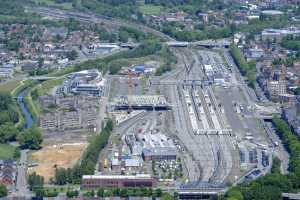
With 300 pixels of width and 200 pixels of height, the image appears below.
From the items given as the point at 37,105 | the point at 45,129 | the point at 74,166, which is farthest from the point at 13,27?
the point at 74,166

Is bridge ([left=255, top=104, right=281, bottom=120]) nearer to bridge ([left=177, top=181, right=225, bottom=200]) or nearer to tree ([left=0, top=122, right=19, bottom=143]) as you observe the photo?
bridge ([left=177, top=181, right=225, bottom=200])

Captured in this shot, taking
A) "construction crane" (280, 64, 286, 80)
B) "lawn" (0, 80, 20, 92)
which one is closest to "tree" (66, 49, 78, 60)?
"lawn" (0, 80, 20, 92)

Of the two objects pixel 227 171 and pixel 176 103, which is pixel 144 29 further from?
pixel 227 171

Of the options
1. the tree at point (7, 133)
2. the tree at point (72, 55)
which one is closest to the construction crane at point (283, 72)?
the tree at point (72, 55)

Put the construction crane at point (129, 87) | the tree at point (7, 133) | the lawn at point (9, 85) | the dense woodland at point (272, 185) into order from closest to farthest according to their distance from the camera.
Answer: the dense woodland at point (272, 185)
the tree at point (7, 133)
the construction crane at point (129, 87)
the lawn at point (9, 85)

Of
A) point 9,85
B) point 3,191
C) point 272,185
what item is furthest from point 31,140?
point 9,85

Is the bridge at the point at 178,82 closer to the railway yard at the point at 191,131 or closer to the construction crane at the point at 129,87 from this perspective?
the railway yard at the point at 191,131
